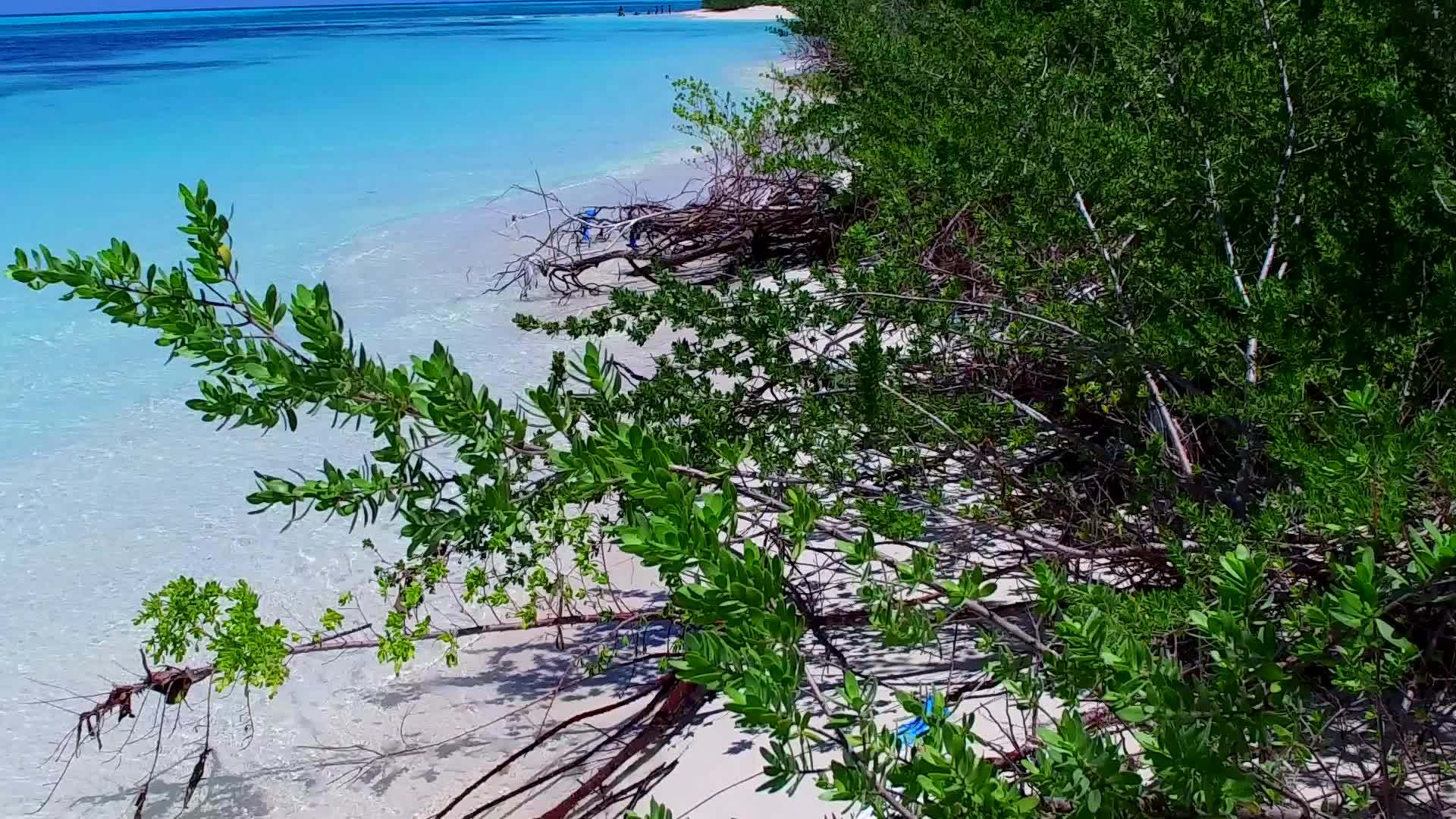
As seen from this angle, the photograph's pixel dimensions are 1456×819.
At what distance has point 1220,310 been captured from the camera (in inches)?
111

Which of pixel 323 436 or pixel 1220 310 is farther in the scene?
pixel 323 436

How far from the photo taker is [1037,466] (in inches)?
129

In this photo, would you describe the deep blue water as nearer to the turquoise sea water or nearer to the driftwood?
the turquoise sea water

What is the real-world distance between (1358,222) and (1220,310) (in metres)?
0.35

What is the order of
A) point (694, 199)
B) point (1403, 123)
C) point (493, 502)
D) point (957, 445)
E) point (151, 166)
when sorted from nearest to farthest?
point (493, 502), point (1403, 123), point (957, 445), point (694, 199), point (151, 166)

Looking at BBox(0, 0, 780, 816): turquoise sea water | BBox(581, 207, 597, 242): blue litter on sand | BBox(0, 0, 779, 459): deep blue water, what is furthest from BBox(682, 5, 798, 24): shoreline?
BBox(581, 207, 597, 242): blue litter on sand

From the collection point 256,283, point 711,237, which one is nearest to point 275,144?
point 256,283

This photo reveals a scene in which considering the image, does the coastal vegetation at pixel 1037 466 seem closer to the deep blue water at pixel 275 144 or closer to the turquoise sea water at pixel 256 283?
the turquoise sea water at pixel 256 283

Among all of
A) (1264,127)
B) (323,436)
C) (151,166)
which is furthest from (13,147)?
(1264,127)

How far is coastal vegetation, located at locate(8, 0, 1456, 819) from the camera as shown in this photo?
1367 mm

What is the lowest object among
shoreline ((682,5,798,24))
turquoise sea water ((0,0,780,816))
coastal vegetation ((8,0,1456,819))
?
shoreline ((682,5,798,24))

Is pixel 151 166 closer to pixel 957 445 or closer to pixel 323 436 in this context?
pixel 323 436

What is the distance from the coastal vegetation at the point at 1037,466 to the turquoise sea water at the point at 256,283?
291mm

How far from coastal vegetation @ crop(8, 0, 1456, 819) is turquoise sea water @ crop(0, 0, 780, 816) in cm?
29
